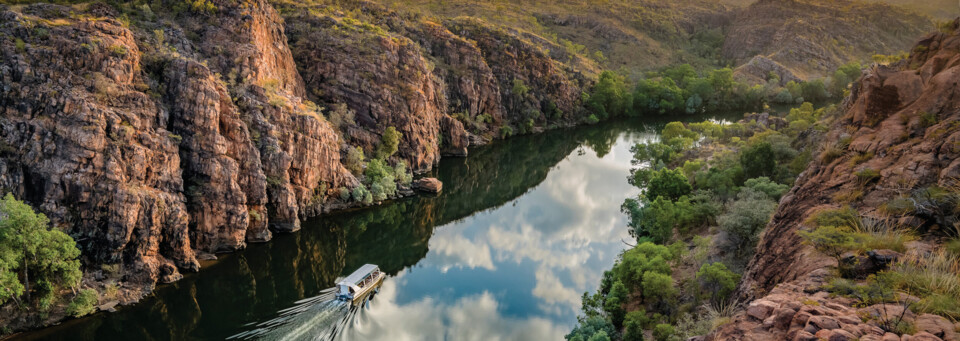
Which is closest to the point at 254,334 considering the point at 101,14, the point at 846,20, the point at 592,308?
the point at 592,308

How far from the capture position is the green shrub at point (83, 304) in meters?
30.5

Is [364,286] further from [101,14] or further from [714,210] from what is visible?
[101,14]

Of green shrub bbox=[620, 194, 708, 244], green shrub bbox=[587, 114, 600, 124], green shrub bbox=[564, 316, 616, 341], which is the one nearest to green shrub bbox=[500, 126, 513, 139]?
green shrub bbox=[587, 114, 600, 124]

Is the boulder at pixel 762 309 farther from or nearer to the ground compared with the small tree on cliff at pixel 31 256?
farther from the ground

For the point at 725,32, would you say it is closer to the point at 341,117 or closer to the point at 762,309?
the point at 341,117

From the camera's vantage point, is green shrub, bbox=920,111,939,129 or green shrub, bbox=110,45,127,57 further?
green shrub, bbox=110,45,127,57

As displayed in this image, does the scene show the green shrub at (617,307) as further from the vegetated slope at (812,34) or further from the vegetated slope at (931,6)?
the vegetated slope at (931,6)

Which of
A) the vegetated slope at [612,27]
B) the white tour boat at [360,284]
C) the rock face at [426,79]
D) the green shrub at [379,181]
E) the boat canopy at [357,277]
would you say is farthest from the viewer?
the vegetated slope at [612,27]

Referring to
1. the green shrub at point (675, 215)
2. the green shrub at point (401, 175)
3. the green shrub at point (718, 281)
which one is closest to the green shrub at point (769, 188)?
the green shrub at point (675, 215)

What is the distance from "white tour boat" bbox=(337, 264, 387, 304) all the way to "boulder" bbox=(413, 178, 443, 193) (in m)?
24.3

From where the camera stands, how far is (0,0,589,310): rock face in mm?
33500

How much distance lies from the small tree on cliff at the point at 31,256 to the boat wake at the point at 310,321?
34.3ft

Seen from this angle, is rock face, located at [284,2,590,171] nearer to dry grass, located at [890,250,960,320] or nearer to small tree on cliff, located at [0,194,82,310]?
small tree on cliff, located at [0,194,82,310]

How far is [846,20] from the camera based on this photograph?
165250 millimetres
